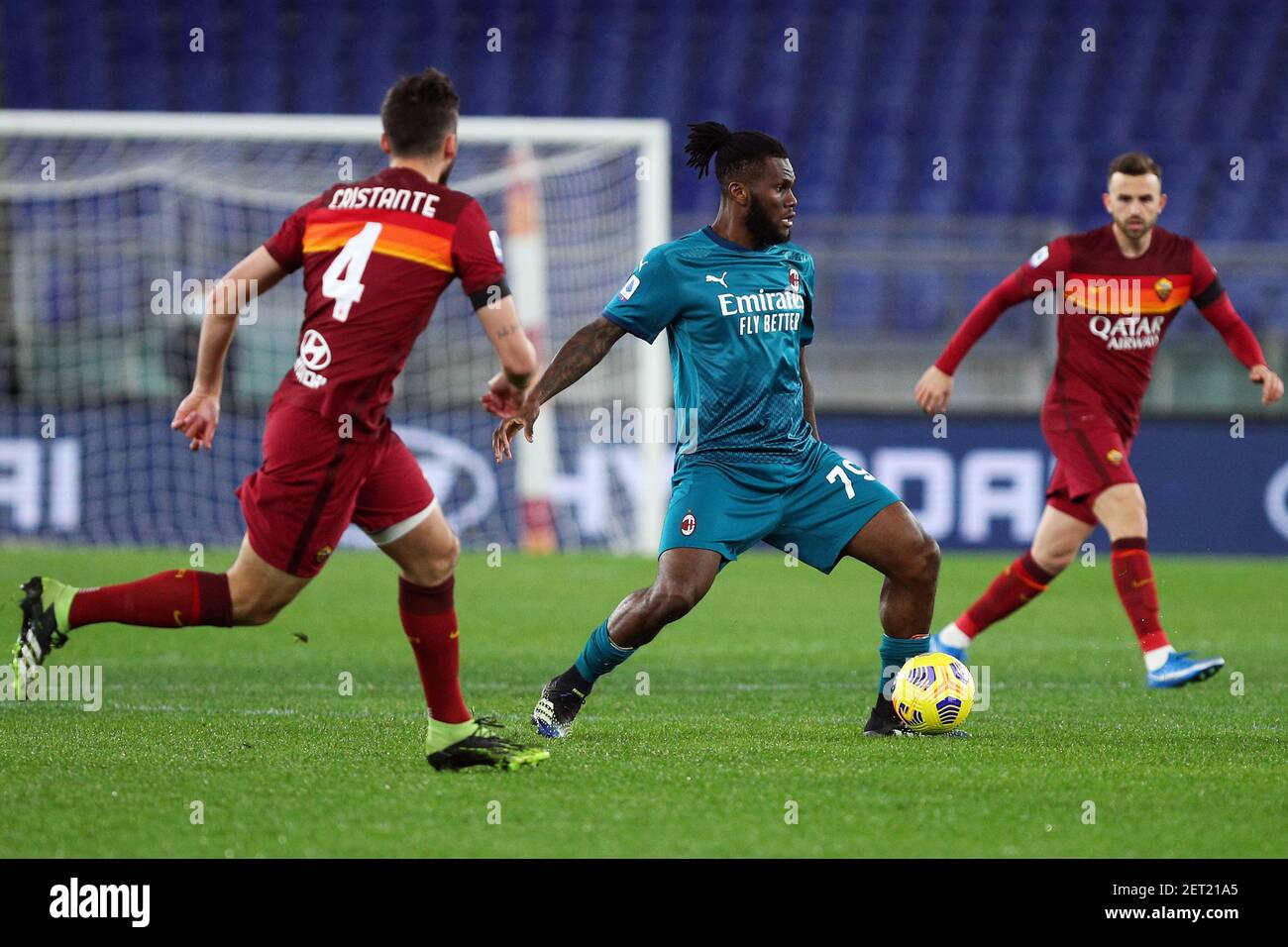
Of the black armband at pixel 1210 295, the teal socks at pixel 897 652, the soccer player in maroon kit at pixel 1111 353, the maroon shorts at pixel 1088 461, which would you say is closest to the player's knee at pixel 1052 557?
the soccer player in maroon kit at pixel 1111 353

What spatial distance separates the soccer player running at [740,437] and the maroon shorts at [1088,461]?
1951 millimetres

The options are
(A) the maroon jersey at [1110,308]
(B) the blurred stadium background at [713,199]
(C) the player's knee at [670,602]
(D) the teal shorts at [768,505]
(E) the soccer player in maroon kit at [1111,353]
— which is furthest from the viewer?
(B) the blurred stadium background at [713,199]

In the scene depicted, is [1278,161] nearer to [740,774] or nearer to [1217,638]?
[1217,638]

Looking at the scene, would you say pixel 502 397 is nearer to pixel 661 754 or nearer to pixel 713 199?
pixel 661 754

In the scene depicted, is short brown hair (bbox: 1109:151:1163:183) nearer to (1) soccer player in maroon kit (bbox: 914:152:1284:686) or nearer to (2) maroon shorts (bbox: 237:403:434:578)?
(1) soccer player in maroon kit (bbox: 914:152:1284:686)

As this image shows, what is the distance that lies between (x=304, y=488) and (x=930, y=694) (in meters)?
2.18

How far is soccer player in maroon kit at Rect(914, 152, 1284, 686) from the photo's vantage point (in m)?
7.13

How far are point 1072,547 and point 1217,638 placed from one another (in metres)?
2.11

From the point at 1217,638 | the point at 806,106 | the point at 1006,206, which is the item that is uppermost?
the point at 806,106

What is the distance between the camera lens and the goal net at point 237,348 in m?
13.8

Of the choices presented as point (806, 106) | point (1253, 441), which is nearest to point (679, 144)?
point (806, 106)

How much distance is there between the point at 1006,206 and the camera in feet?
59.6

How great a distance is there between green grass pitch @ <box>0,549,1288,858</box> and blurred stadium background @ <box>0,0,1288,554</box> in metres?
4.55

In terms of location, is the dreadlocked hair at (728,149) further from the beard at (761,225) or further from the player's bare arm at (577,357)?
the player's bare arm at (577,357)
